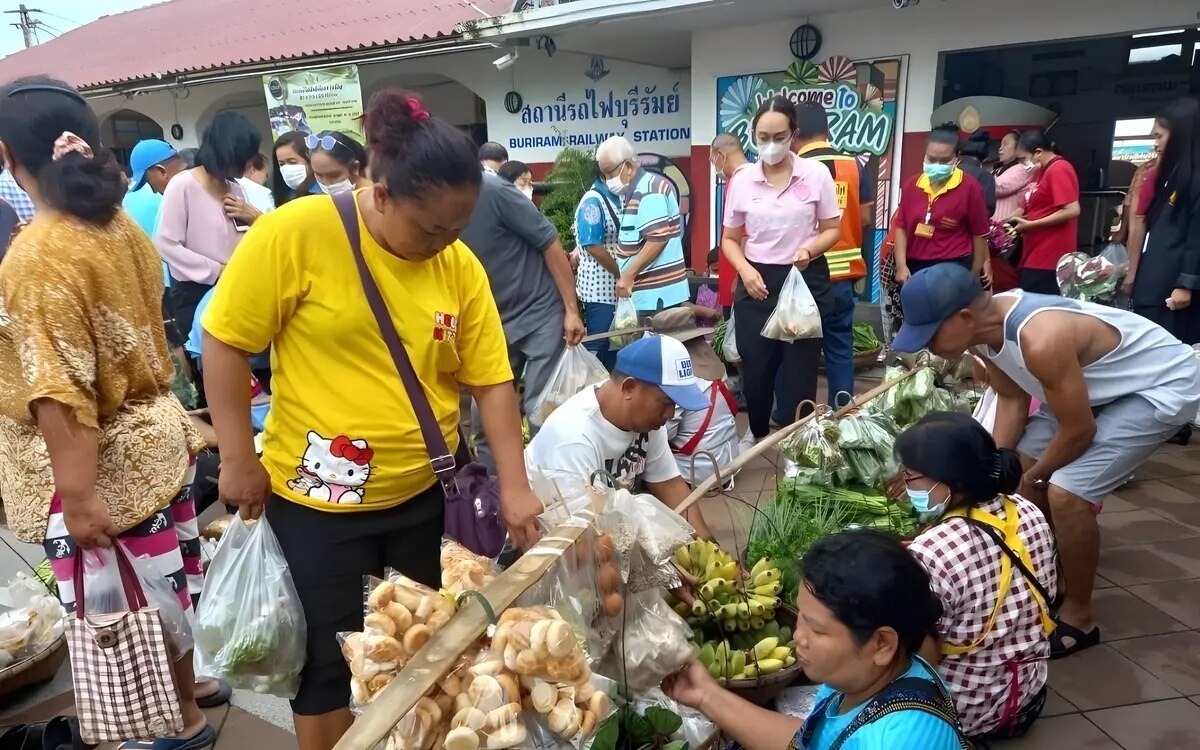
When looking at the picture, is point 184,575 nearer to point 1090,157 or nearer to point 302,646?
point 302,646

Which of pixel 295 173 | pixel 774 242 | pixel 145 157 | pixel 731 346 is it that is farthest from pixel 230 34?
pixel 774 242

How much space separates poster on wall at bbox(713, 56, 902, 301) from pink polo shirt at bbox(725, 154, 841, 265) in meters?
2.82

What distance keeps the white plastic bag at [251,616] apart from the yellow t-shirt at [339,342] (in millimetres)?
153

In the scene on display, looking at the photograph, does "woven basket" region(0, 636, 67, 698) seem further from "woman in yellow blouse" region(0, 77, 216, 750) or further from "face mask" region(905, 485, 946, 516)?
"face mask" region(905, 485, 946, 516)

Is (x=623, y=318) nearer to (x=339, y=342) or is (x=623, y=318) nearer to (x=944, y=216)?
(x=944, y=216)

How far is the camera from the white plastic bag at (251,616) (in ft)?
5.79

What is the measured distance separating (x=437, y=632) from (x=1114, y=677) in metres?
2.52

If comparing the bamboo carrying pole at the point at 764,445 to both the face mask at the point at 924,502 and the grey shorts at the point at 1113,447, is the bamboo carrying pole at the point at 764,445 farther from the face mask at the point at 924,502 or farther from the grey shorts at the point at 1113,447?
the grey shorts at the point at 1113,447

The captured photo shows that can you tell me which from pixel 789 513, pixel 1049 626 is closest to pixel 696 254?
pixel 789 513

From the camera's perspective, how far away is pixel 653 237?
4656mm

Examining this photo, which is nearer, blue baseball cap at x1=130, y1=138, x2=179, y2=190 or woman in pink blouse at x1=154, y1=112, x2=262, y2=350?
woman in pink blouse at x1=154, y1=112, x2=262, y2=350

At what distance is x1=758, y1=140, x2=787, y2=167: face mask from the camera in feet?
13.8

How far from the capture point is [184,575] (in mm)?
2420

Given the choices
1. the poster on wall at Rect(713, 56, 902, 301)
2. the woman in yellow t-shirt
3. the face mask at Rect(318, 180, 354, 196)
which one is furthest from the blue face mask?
the woman in yellow t-shirt
